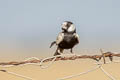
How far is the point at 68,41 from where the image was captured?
400cm

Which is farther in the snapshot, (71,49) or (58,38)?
(71,49)

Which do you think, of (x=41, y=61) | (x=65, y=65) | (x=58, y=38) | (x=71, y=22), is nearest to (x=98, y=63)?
(x=41, y=61)

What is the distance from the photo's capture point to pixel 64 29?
4129mm

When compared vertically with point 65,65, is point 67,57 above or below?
above

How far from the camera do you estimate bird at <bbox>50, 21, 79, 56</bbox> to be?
13.1 feet

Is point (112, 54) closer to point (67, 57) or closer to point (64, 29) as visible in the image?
point (67, 57)

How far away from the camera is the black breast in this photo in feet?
13.1

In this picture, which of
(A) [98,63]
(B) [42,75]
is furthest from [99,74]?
(A) [98,63]

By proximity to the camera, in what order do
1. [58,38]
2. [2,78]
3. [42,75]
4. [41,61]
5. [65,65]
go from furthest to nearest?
[65,65] < [42,75] < [2,78] < [58,38] < [41,61]

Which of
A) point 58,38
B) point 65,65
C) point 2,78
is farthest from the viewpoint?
point 65,65

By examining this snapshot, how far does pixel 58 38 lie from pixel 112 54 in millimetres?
1588

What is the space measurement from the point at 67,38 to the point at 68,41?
3 cm

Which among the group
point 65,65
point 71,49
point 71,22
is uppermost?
point 71,22

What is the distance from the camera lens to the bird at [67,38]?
398 cm
